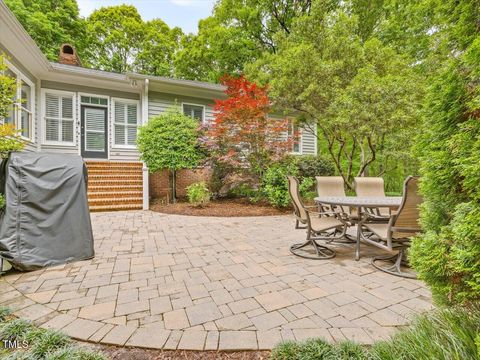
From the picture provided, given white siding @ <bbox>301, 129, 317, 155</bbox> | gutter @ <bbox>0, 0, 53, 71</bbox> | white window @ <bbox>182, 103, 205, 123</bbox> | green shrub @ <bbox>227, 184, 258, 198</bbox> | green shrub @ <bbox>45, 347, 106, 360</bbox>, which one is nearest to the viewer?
green shrub @ <bbox>45, 347, 106, 360</bbox>

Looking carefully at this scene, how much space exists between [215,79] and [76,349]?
16362 millimetres

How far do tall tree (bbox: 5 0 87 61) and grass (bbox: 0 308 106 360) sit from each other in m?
15.9

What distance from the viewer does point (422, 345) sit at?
133 cm

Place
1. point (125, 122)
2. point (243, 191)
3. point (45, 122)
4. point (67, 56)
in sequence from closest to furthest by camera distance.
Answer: point (45, 122)
point (243, 191)
point (125, 122)
point (67, 56)

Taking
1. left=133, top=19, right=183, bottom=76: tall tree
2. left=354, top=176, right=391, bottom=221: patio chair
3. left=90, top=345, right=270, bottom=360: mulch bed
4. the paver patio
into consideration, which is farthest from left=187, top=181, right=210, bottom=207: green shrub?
left=133, top=19, right=183, bottom=76: tall tree

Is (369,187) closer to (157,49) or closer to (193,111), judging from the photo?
(193,111)

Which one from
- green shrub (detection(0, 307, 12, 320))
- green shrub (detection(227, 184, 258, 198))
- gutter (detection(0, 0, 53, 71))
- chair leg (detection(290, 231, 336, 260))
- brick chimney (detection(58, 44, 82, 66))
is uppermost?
brick chimney (detection(58, 44, 82, 66))

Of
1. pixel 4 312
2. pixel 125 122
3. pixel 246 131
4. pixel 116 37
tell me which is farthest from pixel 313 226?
pixel 116 37

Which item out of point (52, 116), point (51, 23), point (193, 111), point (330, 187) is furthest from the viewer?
point (51, 23)

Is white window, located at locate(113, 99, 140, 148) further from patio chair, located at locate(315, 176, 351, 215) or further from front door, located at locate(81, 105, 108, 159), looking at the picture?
patio chair, located at locate(315, 176, 351, 215)

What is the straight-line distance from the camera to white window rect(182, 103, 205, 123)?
33.2 feet

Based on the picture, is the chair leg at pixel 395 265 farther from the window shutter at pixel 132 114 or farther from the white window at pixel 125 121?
the window shutter at pixel 132 114

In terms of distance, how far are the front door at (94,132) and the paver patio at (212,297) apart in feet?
21.2

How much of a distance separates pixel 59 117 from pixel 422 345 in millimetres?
10915
